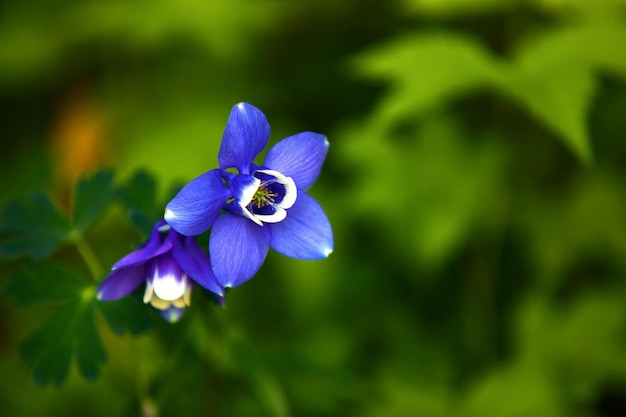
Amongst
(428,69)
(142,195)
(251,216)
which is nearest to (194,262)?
(251,216)

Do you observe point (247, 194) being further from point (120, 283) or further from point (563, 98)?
point (563, 98)

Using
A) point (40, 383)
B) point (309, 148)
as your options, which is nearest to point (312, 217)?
point (309, 148)

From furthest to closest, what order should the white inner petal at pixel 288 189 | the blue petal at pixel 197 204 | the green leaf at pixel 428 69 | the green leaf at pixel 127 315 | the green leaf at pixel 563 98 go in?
1. the green leaf at pixel 428 69
2. the green leaf at pixel 563 98
3. the green leaf at pixel 127 315
4. the white inner petal at pixel 288 189
5. the blue petal at pixel 197 204

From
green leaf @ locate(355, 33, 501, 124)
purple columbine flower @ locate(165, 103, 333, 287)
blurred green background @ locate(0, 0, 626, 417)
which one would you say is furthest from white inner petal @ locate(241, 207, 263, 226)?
green leaf @ locate(355, 33, 501, 124)

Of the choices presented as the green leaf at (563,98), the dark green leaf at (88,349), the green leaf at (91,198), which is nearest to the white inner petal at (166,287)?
the dark green leaf at (88,349)

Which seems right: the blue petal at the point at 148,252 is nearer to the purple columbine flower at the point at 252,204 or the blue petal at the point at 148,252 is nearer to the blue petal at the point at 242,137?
the purple columbine flower at the point at 252,204

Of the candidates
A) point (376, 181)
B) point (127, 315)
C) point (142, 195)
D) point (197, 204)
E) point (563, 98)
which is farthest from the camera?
point (376, 181)
